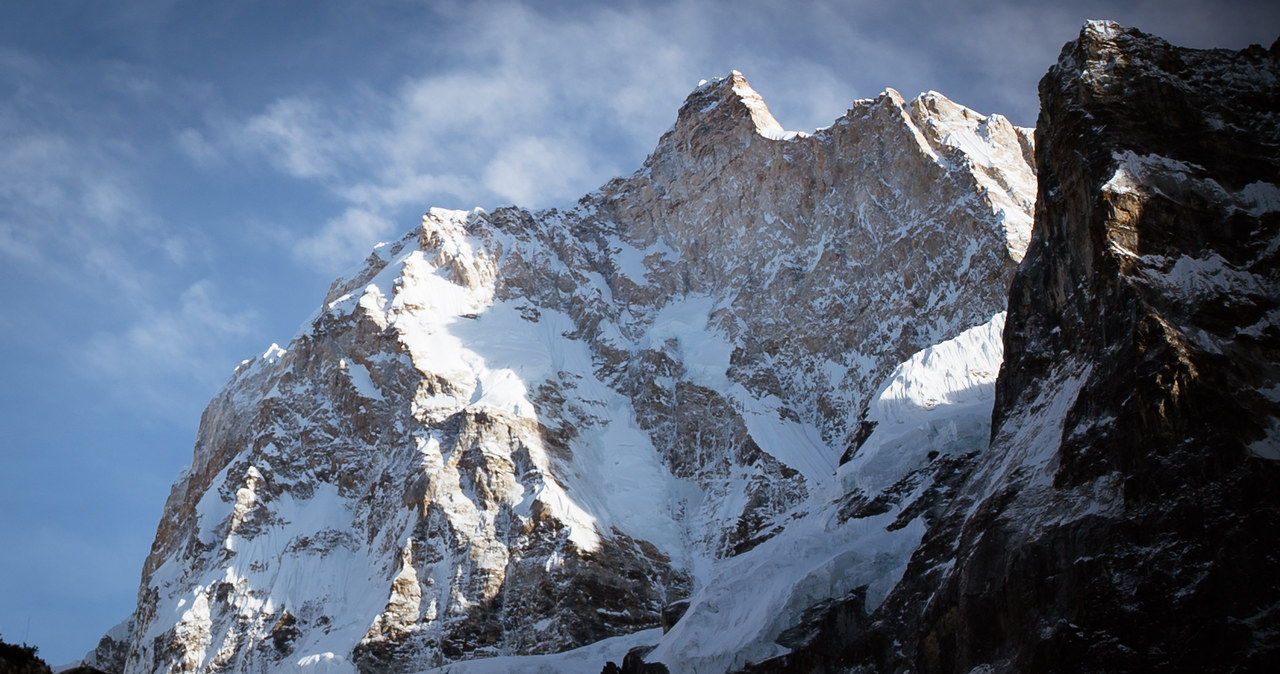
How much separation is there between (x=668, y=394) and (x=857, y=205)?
91.7ft

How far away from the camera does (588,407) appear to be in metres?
141

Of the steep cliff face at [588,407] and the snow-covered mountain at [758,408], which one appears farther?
the steep cliff face at [588,407]

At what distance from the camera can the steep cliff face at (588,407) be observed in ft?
371

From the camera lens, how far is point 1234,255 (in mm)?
69812

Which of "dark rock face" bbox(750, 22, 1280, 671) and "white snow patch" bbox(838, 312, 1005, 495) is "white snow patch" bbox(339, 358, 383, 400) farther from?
"dark rock face" bbox(750, 22, 1280, 671)

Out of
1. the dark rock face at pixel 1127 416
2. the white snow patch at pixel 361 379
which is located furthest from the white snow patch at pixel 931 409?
the white snow patch at pixel 361 379

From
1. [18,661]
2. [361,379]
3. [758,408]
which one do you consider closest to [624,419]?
[758,408]

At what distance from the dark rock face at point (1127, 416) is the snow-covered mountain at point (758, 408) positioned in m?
0.22

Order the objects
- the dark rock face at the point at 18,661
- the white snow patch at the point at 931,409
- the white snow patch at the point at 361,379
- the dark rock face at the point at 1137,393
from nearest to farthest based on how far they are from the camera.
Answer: the dark rock face at the point at 18,661 → the dark rock face at the point at 1137,393 → the white snow patch at the point at 931,409 → the white snow patch at the point at 361,379

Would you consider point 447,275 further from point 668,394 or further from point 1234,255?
point 1234,255

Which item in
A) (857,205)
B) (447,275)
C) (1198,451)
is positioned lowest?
(1198,451)

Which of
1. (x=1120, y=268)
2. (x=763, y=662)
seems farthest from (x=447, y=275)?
(x=1120, y=268)

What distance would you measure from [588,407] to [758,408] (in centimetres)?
1873

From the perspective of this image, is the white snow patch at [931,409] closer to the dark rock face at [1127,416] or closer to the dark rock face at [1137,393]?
the dark rock face at [1127,416]
